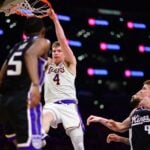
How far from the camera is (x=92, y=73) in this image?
16.3 m

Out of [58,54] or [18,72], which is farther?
[58,54]

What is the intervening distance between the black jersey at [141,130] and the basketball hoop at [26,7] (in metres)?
1.96

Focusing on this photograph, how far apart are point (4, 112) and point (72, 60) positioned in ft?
7.86

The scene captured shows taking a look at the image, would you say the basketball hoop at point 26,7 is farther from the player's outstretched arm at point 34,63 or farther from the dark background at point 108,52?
the dark background at point 108,52

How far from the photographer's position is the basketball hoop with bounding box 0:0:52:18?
6.76 metres

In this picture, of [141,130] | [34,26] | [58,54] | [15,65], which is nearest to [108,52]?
[58,54]

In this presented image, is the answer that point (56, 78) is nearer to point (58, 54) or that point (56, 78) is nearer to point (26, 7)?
point (58, 54)

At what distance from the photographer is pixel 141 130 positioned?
6930 mm

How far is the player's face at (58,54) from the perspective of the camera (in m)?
7.35

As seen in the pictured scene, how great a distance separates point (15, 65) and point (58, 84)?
2.24 metres

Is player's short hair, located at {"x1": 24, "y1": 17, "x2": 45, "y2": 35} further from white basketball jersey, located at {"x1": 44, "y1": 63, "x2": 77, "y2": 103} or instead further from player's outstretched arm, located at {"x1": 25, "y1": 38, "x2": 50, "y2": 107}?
white basketball jersey, located at {"x1": 44, "y1": 63, "x2": 77, "y2": 103}

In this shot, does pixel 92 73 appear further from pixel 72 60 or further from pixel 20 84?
pixel 20 84

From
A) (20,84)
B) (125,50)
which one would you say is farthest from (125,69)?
(20,84)

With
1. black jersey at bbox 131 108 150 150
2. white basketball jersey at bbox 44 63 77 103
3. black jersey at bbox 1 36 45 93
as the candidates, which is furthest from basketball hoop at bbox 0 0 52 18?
black jersey at bbox 131 108 150 150
